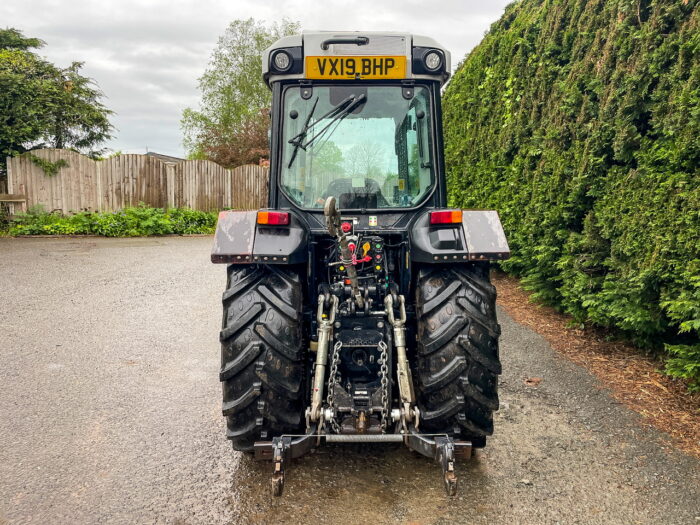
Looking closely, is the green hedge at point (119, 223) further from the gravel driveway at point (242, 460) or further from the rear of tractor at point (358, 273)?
the rear of tractor at point (358, 273)

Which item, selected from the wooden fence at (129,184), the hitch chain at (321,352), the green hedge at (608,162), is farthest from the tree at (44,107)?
the hitch chain at (321,352)

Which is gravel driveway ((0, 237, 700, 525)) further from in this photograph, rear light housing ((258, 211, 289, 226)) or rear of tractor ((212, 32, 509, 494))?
rear light housing ((258, 211, 289, 226))

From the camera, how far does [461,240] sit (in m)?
2.80

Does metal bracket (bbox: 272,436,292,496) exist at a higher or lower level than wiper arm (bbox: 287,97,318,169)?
lower

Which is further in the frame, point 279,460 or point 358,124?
point 358,124

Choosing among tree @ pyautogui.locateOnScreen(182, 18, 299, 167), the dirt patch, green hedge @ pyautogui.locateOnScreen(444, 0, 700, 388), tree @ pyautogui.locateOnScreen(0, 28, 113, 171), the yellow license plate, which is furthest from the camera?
tree @ pyautogui.locateOnScreen(182, 18, 299, 167)

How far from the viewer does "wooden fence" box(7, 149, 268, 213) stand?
12.3 metres

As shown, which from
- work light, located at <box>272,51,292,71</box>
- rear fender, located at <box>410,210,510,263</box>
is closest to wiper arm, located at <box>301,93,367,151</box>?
work light, located at <box>272,51,292,71</box>

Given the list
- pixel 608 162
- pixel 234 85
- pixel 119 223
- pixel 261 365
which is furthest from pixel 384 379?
pixel 234 85

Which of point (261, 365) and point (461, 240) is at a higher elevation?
point (461, 240)

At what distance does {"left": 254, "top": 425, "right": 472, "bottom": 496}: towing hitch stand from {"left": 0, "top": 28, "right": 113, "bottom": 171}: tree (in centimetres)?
1243

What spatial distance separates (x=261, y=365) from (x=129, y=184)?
1263 cm

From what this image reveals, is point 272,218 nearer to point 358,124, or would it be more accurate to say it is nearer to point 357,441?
point 358,124

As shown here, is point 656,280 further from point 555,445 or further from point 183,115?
point 183,115
